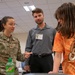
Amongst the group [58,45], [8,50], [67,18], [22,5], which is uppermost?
[22,5]

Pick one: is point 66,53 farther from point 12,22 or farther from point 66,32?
point 12,22

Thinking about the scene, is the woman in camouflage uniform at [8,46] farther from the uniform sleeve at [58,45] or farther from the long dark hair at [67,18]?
the long dark hair at [67,18]

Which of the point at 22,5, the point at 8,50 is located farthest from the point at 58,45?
the point at 22,5

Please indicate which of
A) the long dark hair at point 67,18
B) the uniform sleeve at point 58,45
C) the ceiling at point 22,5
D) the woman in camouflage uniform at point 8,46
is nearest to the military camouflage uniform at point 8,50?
the woman in camouflage uniform at point 8,46

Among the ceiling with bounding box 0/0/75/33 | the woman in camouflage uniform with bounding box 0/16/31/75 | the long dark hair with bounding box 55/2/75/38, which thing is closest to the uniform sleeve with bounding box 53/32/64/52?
the long dark hair with bounding box 55/2/75/38

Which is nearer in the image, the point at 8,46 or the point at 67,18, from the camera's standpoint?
the point at 67,18

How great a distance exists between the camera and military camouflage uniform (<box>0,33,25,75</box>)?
6.77ft

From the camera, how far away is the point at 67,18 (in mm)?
1409

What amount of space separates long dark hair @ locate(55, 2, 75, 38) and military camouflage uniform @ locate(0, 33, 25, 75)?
0.94 metres

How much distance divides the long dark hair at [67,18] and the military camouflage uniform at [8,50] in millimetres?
939

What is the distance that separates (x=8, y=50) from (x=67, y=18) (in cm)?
100

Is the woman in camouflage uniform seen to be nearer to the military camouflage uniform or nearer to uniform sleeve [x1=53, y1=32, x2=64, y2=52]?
the military camouflage uniform

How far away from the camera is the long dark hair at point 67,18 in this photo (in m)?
1.38

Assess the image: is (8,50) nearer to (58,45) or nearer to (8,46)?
(8,46)
